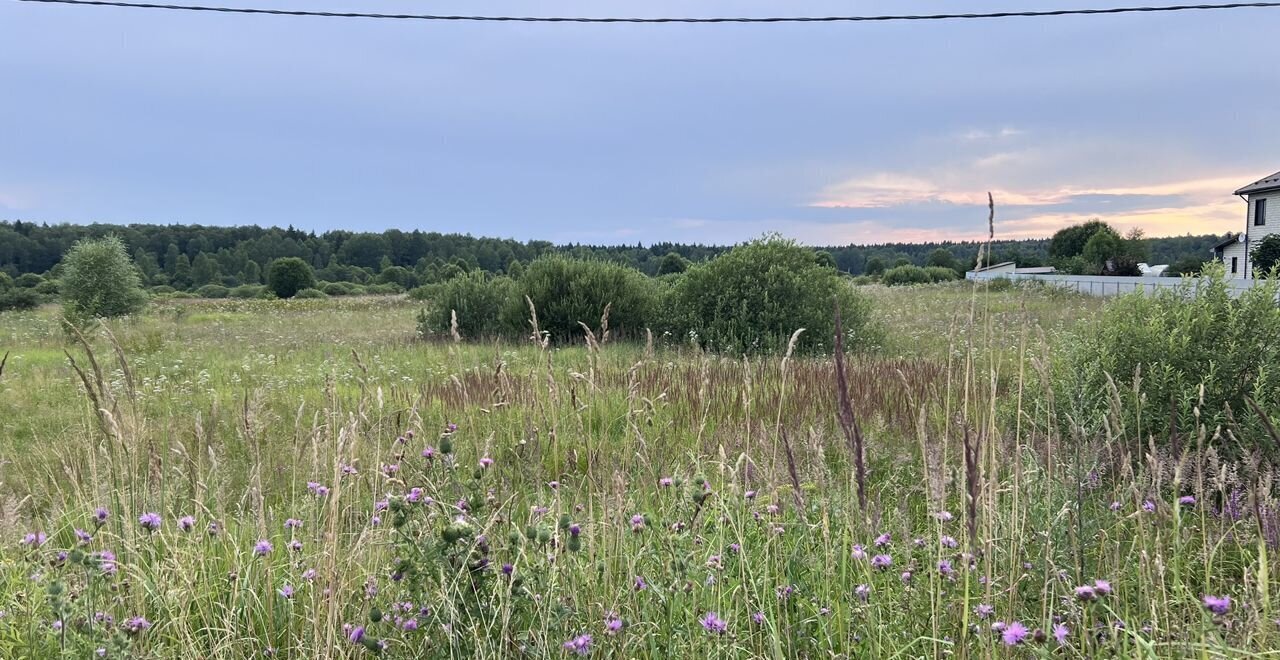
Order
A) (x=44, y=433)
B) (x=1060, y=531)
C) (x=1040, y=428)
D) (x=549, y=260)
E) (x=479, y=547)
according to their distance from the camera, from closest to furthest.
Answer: (x=479, y=547) < (x=1060, y=531) < (x=1040, y=428) < (x=44, y=433) < (x=549, y=260)

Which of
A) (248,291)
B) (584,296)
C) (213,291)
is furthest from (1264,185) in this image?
(213,291)

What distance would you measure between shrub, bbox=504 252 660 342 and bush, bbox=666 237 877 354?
4.83 feet

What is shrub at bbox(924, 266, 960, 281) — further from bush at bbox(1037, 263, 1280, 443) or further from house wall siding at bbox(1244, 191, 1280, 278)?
bush at bbox(1037, 263, 1280, 443)

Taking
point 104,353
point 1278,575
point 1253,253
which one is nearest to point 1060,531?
point 1278,575

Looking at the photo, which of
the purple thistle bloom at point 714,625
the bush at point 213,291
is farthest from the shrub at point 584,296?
the bush at point 213,291

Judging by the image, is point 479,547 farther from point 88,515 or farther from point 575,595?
point 88,515

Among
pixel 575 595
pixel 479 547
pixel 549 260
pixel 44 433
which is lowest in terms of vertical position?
pixel 44 433

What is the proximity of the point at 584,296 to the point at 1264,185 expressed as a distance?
3881 centimetres

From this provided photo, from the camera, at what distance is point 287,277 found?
67188mm

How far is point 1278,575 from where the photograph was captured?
2.41m

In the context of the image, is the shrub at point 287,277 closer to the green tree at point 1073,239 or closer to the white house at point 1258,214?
the white house at point 1258,214

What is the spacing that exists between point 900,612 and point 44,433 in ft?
24.7

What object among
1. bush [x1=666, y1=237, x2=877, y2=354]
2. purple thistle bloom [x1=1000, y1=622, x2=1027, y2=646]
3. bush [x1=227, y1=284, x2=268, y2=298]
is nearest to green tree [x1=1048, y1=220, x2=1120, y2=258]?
bush [x1=666, y1=237, x2=877, y2=354]

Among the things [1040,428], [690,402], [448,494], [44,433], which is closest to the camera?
[448,494]
